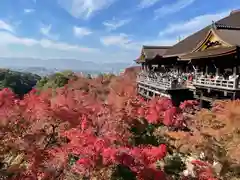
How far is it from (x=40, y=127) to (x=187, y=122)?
9328mm

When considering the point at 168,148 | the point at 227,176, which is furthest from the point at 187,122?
the point at 227,176

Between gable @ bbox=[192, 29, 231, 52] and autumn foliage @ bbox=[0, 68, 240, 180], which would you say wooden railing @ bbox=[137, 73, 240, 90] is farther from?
autumn foliage @ bbox=[0, 68, 240, 180]

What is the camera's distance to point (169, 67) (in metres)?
30.6

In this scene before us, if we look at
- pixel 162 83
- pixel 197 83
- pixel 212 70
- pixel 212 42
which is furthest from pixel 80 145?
pixel 212 70

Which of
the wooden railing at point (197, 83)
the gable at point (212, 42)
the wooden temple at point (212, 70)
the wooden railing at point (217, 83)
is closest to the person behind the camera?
the wooden railing at point (217, 83)

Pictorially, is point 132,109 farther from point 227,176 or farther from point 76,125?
point 227,176

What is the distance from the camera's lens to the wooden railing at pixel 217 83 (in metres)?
14.5

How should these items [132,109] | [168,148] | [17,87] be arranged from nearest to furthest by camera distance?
1. [168,148]
2. [132,109]
3. [17,87]

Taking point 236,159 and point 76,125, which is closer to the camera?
point 236,159

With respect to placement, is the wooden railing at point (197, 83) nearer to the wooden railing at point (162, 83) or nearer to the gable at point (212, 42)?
the wooden railing at point (162, 83)

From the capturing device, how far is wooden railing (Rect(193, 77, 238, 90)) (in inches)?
569

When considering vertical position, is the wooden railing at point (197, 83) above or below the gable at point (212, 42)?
below

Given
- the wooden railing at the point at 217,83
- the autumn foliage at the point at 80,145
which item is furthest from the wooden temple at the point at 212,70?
the autumn foliage at the point at 80,145

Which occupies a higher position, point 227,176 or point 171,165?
point 227,176
